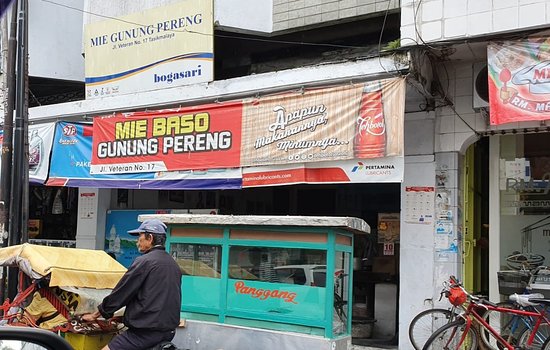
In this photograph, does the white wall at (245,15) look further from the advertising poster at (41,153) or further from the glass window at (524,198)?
the glass window at (524,198)

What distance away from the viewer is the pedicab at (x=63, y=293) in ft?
18.3

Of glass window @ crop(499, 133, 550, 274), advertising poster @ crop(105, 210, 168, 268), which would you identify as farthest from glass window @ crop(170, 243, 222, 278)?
advertising poster @ crop(105, 210, 168, 268)

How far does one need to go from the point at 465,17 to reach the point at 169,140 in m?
4.79

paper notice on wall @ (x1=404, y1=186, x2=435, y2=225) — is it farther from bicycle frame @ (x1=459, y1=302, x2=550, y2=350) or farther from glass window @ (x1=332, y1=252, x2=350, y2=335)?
glass window @ (x1=332, y1=252, x2=350, y2=335)

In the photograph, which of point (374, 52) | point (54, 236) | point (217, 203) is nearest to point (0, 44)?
point (54, 236)

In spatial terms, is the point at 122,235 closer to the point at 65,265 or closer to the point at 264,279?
the point at 65,265

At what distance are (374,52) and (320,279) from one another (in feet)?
16.0

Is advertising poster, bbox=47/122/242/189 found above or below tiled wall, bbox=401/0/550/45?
below

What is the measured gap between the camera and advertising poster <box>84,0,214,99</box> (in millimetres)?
9945

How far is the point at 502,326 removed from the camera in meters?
7.59

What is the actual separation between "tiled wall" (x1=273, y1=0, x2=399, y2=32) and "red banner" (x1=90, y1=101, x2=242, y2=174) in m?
1.66

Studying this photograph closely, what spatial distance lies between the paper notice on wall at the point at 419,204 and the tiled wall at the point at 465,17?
2.13m

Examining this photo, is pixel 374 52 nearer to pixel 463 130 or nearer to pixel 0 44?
pixel 463 130

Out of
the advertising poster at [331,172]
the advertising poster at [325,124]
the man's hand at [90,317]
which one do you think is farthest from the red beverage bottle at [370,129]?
the man's hand at [90,317]
